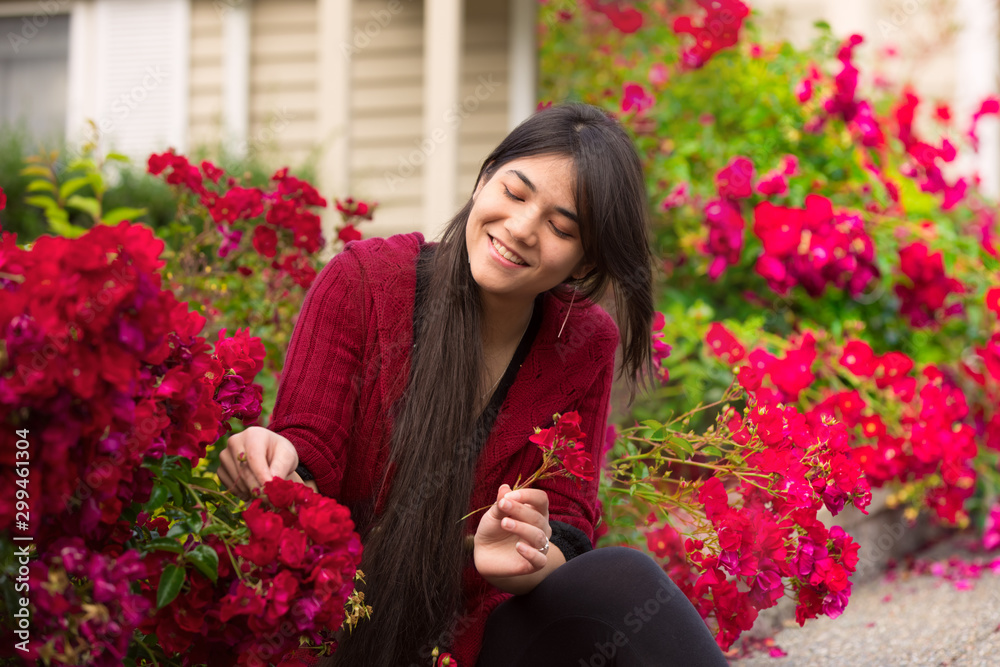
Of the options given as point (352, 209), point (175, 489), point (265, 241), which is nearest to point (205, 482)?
point (175, 489)

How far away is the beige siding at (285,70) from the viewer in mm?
5352

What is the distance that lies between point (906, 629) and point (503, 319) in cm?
145

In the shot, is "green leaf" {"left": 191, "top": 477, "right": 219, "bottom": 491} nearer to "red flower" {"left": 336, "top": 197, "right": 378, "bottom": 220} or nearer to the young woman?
the young woman

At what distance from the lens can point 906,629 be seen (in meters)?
2.34

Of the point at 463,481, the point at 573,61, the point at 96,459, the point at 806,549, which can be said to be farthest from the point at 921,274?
the point at 96,459

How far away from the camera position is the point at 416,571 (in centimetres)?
140

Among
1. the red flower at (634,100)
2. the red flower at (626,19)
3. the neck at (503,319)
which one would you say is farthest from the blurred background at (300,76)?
the neck at (503,319)

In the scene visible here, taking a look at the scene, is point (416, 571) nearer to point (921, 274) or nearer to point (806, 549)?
point (806, 549)

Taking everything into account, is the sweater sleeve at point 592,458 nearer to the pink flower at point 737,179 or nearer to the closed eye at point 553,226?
the closed eye at point 553,226

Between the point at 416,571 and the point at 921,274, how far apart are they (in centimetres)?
230

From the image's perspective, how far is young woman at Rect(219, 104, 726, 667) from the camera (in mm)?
1371

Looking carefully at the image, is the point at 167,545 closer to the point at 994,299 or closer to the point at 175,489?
the point at 175,489

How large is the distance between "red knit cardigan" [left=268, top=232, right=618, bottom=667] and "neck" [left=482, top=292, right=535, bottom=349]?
4 cm

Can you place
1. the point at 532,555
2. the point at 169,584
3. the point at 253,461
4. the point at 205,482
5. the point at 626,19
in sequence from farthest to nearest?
the point at 626,19, the point at 532,555, the point at 253,461, the point at 205,482, the point at 169,584
